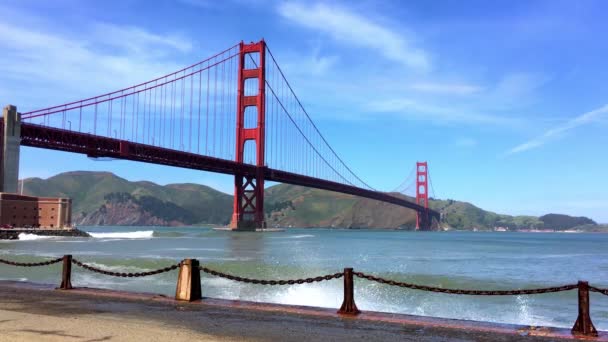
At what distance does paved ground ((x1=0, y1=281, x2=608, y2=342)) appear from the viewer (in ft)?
22.2

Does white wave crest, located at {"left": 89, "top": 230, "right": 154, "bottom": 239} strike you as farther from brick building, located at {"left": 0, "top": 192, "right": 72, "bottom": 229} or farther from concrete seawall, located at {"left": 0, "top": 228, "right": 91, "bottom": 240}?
brick building, located at {"left": 0, "top": 192, "right": 72, "bottom": 229}

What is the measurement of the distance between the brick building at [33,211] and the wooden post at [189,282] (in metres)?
54.6

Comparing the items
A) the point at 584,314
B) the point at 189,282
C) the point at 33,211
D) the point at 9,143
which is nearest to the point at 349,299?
the point at 189,282

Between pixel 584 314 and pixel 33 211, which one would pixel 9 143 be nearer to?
pixel 33 211

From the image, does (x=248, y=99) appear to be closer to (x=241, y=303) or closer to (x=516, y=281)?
(x=516, y=281)

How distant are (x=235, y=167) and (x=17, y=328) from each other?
71538mm

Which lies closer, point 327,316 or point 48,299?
point 327,316

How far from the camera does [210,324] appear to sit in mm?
7629

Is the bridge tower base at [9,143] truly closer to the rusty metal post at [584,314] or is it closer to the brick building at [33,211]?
the brick building at [33,211]

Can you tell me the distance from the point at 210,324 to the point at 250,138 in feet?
257

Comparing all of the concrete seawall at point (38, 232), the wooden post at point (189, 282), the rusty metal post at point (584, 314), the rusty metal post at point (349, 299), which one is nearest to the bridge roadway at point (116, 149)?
the concrete seawall at point (38, 232)

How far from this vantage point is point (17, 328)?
6891mm

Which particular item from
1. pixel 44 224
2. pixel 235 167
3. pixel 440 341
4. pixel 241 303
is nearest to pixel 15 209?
pixel 44 224

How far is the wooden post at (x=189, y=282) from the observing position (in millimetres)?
9797
